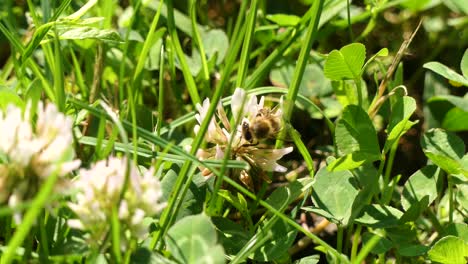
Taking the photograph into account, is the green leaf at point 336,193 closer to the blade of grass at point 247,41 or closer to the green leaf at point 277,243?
the green leaf at point 277,243

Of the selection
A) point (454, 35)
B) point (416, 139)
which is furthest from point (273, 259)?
point (454, 35)

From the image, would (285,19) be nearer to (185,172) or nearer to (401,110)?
(401,110)

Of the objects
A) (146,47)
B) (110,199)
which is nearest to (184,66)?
(146,47)

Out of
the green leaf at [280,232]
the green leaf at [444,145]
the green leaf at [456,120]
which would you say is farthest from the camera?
the green leaf at [456,120]

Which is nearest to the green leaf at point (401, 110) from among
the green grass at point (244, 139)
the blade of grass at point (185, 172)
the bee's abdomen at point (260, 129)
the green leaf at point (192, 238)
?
the green grass at point (244, 139)

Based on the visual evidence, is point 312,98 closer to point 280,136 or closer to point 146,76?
point 146,76
